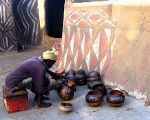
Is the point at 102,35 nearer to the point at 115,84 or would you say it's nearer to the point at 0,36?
the point at 115,84

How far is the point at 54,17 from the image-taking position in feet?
41.2

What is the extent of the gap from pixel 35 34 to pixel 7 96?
22.8ft

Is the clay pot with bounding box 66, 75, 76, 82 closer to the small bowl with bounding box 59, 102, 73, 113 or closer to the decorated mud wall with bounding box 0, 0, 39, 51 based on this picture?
the small bowl with bounding box 59, 102, 73, 113

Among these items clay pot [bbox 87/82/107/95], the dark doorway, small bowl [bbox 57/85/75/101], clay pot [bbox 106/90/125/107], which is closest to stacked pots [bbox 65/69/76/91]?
small bowl [bbox 57/85/75/101]

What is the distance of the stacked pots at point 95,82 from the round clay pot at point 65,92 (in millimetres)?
507

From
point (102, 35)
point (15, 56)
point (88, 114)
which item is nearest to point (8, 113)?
point (88, 114)

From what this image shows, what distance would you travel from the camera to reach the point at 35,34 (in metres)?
13.0

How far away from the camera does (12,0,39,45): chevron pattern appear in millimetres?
12836

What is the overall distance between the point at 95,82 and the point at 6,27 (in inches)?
234

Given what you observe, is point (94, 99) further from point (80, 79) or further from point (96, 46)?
point (96, 46)

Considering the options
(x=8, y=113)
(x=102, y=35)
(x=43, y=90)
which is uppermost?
(x=102, y=35)

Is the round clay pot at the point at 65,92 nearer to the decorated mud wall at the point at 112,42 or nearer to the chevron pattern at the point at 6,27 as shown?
the decorated mud wall at the point at 112,42

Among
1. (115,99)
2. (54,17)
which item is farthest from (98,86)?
(54,17)

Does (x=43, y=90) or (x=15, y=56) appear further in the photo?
(x=15, y=56)
